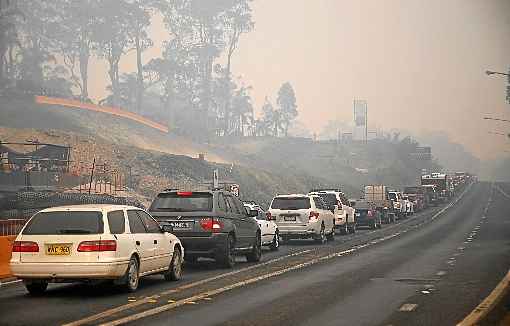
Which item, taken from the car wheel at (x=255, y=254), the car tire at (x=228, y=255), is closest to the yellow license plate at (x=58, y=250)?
the car tire at (x=228, y=255)

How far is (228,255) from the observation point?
21703 millimetres

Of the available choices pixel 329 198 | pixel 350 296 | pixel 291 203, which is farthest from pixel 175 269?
pixel 329 198

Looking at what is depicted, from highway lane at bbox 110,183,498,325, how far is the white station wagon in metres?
1.77

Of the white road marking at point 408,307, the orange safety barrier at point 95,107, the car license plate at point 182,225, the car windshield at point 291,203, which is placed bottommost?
the white road marking at point 408,307

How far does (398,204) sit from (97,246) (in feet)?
162

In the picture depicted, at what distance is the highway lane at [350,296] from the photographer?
12500 millimetres

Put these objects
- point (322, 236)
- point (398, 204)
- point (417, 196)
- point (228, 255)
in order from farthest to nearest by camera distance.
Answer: point (417, 196)
point (398, 204)
point (322, 236)
point (228, 255)

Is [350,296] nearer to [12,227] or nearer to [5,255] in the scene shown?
[5,255]

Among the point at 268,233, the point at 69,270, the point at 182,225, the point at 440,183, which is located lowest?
the point at 268,233

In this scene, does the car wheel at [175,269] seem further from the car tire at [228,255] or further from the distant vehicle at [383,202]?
the distant vehicle at [383,202]

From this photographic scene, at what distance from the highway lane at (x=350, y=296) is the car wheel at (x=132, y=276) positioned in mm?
1654

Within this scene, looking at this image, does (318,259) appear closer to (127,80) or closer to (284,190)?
(284,190)

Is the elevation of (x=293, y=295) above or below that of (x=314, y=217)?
below

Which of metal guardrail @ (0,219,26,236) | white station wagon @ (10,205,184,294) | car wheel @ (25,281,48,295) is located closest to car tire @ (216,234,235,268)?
white station wagon @ (10,205,184,294)
